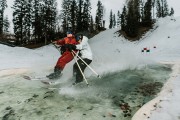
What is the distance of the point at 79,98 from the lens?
706 cm

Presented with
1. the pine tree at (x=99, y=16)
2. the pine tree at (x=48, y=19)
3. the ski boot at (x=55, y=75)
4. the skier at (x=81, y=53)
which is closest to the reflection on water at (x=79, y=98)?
the skier at (x=81, y=53)

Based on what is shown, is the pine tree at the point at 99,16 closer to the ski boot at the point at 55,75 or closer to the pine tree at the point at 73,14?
the pine tree at the point at 73,14

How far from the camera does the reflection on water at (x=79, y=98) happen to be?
588cm

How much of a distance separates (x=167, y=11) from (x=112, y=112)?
8830cm

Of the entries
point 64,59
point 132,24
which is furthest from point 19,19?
point 64,59

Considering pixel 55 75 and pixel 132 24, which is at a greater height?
pixel 132 24

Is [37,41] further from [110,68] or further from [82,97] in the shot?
[82,97]

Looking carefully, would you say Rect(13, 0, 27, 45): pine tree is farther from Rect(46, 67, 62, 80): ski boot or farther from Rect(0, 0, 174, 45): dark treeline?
Rect(46, 67, 62, 80): ski boot

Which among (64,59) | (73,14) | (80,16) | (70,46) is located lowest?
(64,59)

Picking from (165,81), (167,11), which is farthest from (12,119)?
(167,11)

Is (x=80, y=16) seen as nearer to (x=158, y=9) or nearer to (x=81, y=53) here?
(x=158, y=9)

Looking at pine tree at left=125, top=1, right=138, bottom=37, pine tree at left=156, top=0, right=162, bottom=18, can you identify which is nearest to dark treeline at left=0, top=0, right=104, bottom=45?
pine tree at left=125, top=1, right=138, bottom=37

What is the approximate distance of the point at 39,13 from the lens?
5722 cm

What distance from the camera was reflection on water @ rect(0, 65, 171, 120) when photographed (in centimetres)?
588
